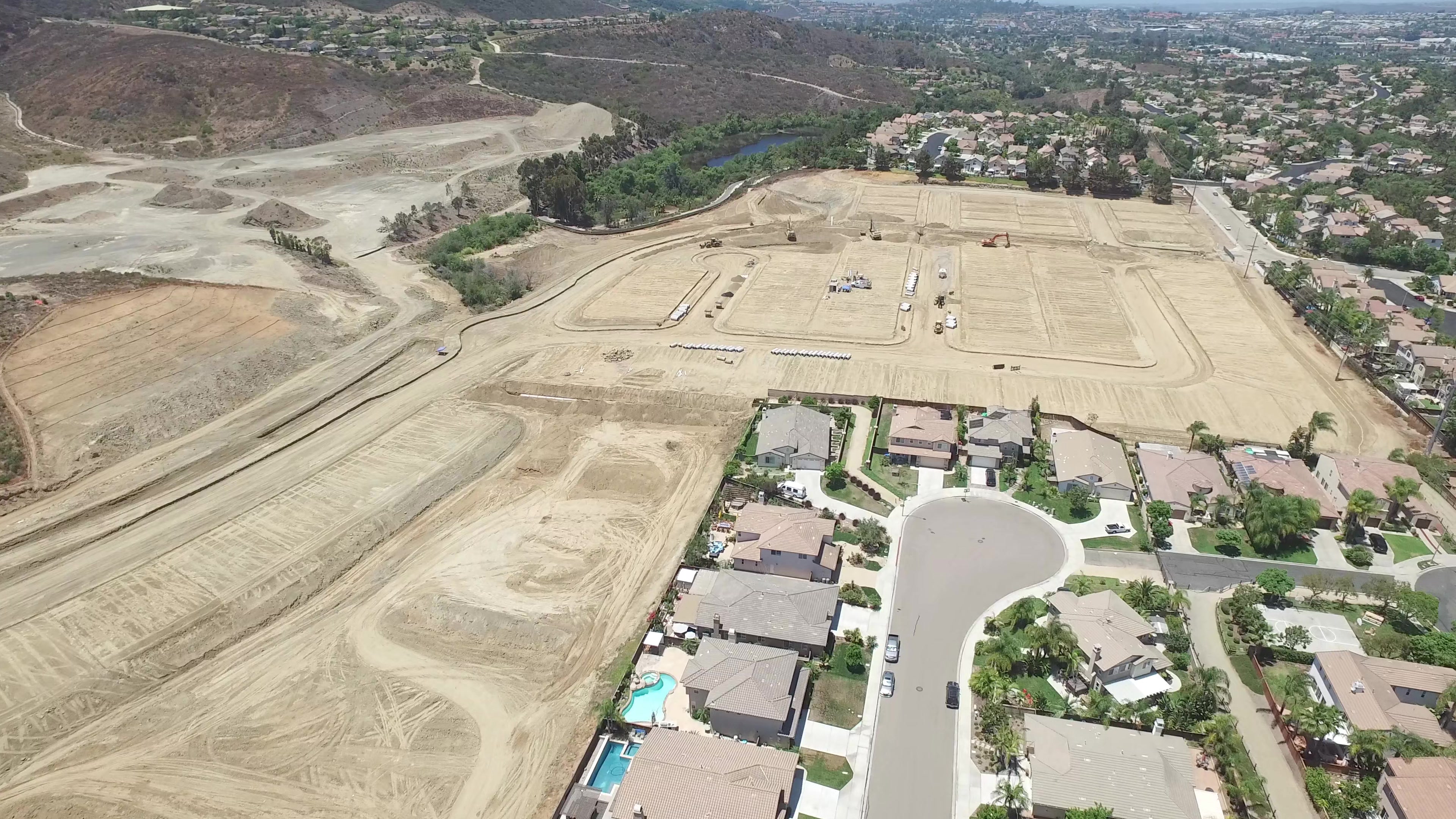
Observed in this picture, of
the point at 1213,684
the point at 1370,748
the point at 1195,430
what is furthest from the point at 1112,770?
the point at 1195,430

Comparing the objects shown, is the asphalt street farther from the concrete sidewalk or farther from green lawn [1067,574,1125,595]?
the concrete sidewalk

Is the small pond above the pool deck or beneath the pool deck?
above

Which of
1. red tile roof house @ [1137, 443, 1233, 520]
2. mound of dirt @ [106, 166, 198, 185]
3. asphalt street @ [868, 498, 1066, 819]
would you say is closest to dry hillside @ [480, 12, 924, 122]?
mound of dirt @ [106, 166, 198, 185]

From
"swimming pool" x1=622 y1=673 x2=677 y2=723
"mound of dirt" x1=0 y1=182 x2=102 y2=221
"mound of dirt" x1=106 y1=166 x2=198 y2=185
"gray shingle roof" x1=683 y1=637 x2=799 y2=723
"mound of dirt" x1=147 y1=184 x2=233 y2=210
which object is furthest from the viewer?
"mound of dirt" x1=106 y1=166 x2=198 y2=185

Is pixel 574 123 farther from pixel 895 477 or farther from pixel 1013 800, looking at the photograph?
pixel 1013 800

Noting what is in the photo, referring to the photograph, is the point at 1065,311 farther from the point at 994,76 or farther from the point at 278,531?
the point at 994,76

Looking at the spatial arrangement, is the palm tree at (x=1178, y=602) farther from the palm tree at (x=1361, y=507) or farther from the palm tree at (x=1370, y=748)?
the palm tree at (x=1361, y=507)

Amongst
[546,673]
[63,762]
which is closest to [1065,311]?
[546,673]
